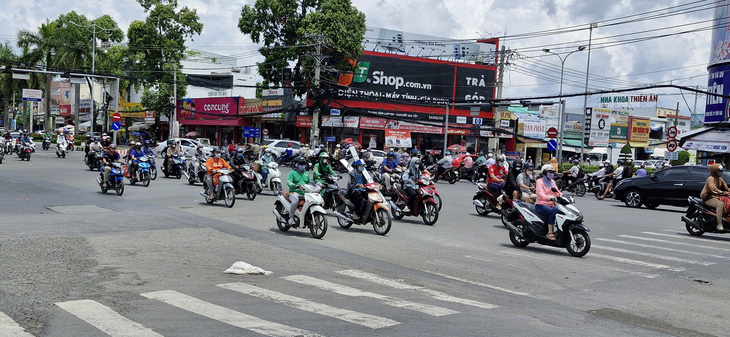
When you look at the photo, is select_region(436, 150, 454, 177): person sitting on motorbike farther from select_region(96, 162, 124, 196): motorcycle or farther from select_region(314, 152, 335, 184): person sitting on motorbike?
select_region(314, 152, 335, 184): person sitting on motorbike

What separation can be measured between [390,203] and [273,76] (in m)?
34.3

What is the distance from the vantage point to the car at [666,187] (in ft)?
70.3

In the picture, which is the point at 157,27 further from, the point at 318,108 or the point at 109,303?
the point at 109,303

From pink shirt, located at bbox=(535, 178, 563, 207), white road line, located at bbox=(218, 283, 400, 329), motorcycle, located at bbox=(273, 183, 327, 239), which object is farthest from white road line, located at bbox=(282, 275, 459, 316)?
pink shirt, located at bbox=(535, 178, 563, 207)

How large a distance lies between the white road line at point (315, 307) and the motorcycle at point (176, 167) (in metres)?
20.6

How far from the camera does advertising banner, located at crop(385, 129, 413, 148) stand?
49.4 meters

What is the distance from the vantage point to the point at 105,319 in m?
6.28

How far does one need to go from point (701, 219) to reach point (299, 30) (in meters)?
35.3

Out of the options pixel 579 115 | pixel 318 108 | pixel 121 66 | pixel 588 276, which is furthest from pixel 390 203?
pixel 579 115

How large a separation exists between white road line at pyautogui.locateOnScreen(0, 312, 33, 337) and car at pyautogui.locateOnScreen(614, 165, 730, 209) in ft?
67.7

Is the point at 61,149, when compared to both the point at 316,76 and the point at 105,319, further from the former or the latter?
the point at 105,319

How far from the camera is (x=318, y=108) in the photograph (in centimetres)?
4466

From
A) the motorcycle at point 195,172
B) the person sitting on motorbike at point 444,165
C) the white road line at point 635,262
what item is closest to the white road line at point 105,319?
the white road line at point 635,262

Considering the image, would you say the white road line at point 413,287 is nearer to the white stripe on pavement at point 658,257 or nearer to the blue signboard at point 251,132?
the white stripe on pavement at point 658,257
